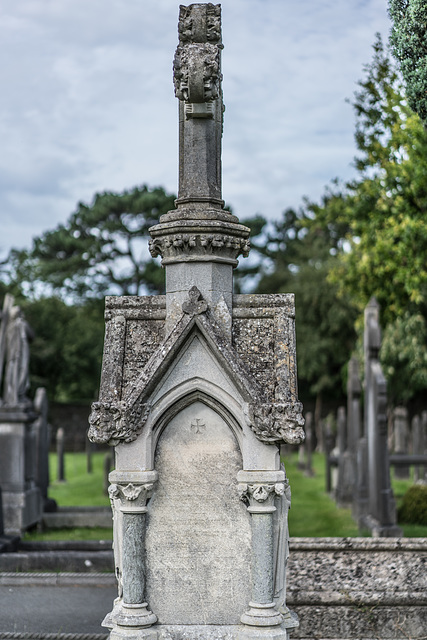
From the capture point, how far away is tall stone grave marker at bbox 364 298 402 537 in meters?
12.4

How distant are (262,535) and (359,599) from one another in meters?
1.51

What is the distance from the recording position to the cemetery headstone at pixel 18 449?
43.3ft

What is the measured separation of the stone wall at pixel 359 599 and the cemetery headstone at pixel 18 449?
779 centimetres

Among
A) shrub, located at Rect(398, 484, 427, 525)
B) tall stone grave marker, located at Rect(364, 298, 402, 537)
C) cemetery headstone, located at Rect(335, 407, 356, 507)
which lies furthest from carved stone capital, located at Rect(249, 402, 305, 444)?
cemetery headstone, located at Rect(335, 407, 356, 507)

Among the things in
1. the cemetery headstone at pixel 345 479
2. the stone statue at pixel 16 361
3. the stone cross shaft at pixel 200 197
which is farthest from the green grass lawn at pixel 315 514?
the stone cross shaft at pixel 200 197

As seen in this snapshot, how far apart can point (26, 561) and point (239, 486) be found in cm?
569

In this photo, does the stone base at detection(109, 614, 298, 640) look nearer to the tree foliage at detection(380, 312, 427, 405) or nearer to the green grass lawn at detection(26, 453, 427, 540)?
the green grass lawn at detection(26, 453, 427, 540)

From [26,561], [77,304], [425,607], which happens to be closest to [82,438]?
[77,304]

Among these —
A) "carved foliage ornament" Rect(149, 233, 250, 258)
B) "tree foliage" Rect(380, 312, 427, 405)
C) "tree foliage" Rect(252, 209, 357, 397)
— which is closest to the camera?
"carved foliage ornament" Rect(149, 233, 250, 258)

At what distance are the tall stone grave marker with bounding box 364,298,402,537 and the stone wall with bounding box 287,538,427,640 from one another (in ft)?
19.8

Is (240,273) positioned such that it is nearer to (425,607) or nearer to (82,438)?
(82,438)

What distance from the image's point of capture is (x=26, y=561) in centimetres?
954

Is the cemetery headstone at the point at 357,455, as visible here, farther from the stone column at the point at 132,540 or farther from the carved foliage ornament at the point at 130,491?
the carved foliage ornament at the point at 130,491

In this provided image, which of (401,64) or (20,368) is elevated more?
(401,64)
